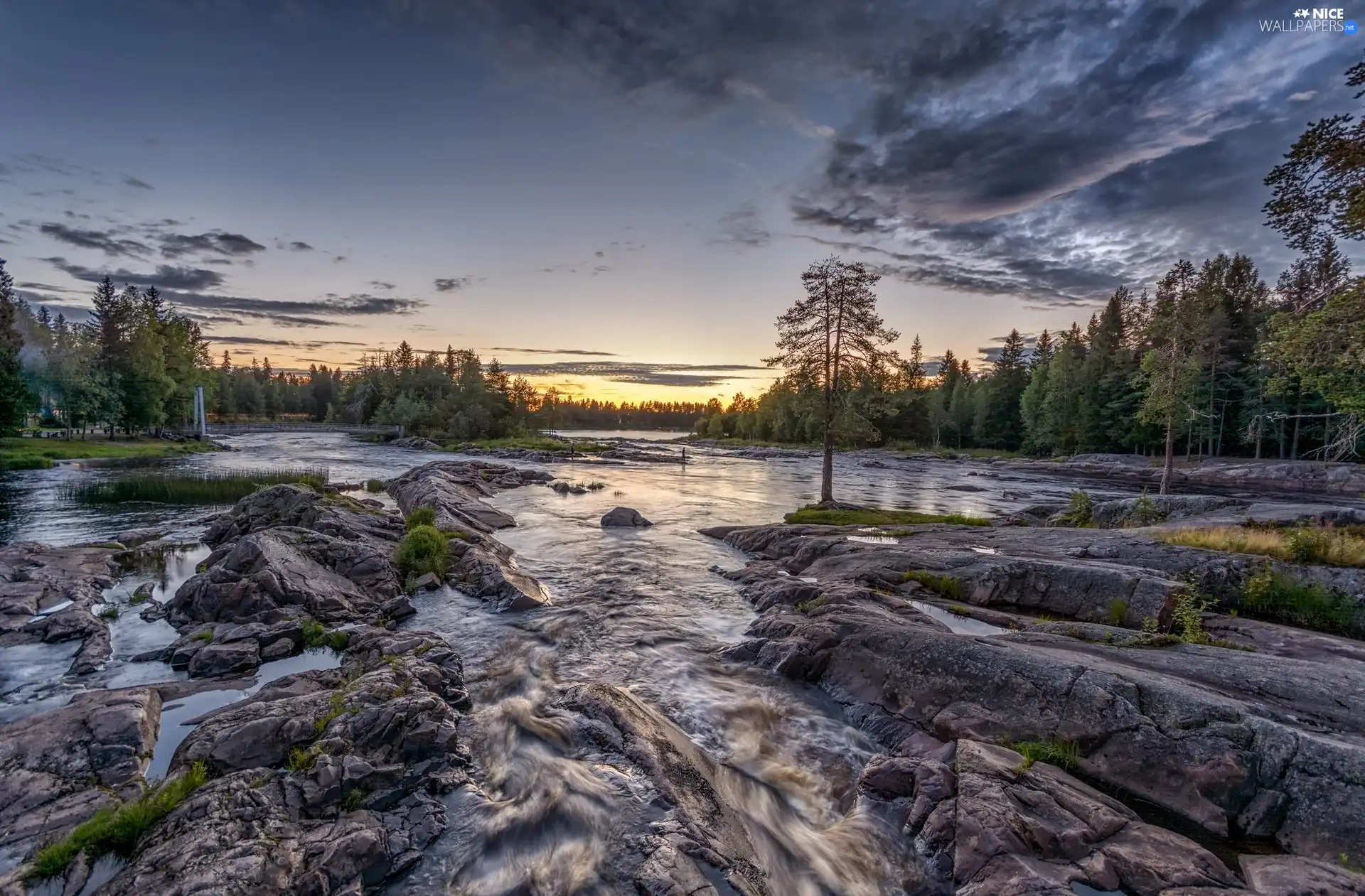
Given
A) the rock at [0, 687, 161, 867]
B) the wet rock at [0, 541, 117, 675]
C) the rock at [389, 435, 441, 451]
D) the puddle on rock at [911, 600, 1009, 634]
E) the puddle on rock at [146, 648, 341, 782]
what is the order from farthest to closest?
the rock at [389, 435, 441, 451], the puddle on rock at [911, 600, 1009, 634], the wet rock at [0, 541, 117, 675], the puddle on rock at [146, 648, 341, 782], the rock at [0, 687, 161, 867]

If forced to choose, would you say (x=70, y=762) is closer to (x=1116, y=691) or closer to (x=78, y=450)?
(x=1116, y=691)

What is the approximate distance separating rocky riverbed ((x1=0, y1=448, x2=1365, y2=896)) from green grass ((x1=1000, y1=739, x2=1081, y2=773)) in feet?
0.18

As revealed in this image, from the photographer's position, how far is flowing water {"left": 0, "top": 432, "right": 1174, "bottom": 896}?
280 inches

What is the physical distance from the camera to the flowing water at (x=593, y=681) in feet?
23.3

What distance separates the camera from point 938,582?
16250mm

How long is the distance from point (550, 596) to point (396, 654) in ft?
20.3

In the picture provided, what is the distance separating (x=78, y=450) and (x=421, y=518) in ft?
183

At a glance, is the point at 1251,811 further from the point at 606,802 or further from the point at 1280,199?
the point at 1280,199

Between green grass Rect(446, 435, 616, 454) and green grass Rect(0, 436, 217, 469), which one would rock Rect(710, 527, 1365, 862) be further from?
green grass Rect(446, 435, 616, 454)

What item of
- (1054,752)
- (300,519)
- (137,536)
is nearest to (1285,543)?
(1054,752)

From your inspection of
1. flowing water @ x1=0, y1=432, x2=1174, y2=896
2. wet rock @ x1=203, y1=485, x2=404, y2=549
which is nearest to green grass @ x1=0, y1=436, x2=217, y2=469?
flowing water @ x1=0, y1=432, x2=1174, y2=896

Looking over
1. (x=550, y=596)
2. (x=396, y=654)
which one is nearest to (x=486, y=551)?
(x=550, y=596)

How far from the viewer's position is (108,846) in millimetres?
6242

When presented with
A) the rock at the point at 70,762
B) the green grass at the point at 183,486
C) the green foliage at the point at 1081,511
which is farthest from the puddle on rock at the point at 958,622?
the green grass at the point at 183,486
